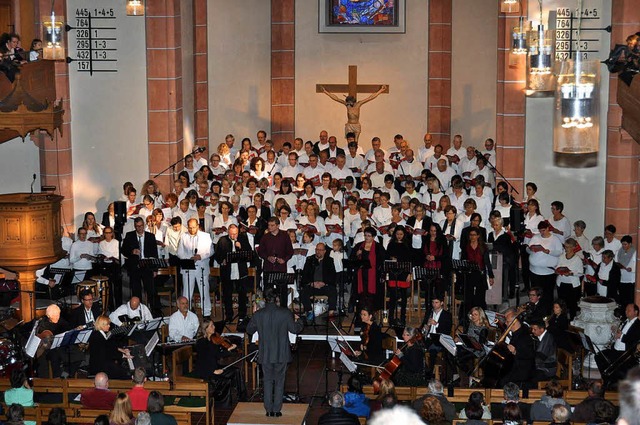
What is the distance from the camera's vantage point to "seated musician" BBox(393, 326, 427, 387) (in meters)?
13.0

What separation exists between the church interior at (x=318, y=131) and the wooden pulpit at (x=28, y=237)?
0.07 ft

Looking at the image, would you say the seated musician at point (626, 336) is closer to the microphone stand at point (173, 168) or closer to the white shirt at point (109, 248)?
the white shirt at point (109, 248)

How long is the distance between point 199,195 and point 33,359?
17.7 feet

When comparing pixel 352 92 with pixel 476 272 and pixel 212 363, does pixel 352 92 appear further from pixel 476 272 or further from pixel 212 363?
pixel 212 363

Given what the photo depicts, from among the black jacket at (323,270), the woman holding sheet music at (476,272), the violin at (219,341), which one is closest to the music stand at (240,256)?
the black jacket at (323,270)

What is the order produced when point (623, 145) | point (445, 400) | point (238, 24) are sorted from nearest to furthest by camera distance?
point (445, 400), point (623, 145), point (238, 24)

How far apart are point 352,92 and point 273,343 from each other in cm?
1157

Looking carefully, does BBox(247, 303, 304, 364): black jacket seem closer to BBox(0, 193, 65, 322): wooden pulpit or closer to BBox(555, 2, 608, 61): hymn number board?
BBox(0, 193, 65, 322): wooden pulpit

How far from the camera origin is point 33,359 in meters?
13.7

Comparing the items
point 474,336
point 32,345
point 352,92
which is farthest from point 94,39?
point 474,336

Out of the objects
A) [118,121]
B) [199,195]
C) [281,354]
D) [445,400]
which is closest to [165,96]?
[118,121]

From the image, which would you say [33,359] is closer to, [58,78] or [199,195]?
[199,195]

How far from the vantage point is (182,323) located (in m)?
14.5

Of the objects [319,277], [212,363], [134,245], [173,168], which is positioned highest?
[173,168]
